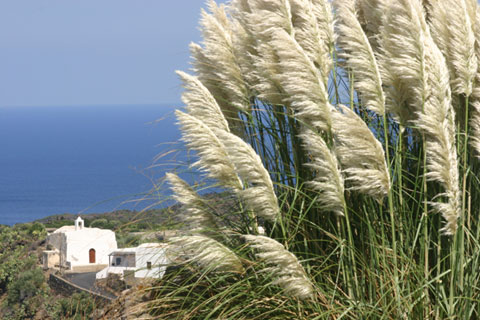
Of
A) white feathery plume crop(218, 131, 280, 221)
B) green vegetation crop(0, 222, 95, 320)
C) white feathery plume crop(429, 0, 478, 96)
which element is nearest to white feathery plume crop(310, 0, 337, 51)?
white feathery plume crop(429, 0, 478, 96)

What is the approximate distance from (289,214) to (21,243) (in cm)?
4750

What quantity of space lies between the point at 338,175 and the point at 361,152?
152mm

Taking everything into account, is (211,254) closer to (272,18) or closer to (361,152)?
(361,152)

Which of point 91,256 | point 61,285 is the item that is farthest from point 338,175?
point 91,256

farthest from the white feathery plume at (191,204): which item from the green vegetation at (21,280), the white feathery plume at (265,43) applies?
the green vegetation at (21,280)

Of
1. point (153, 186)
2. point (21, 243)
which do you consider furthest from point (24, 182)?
point (153, 186)

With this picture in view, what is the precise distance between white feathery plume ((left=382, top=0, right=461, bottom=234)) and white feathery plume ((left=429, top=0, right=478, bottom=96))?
5.4 inches

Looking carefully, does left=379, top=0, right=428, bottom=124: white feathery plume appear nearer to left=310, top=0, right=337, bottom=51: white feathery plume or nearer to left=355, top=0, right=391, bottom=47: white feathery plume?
left=355, top=0, right=391, bottom=47: white feathery plume

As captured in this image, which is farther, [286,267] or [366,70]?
[366,70]

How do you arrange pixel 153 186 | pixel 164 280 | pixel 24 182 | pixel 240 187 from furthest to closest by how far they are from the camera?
pixel 24 182 → pixel 153 186 → pixel 164 280 → pixel 240 187

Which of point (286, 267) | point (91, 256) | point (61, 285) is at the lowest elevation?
point (91, 256)

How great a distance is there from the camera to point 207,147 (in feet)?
10.3

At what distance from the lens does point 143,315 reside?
3.37 metres

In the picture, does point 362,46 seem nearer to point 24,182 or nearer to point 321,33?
point 321,33
